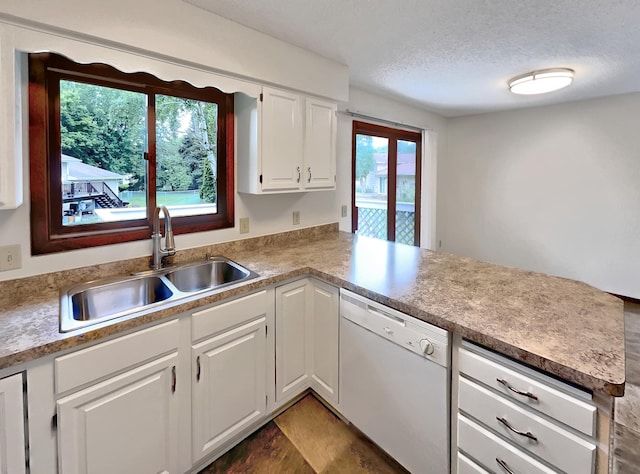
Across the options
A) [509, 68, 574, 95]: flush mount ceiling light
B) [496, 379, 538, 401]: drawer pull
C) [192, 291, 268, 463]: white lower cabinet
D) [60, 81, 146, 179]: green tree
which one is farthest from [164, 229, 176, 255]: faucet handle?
[509, 68, 574, 95]: flush mount ceiling light

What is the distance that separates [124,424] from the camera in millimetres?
1286

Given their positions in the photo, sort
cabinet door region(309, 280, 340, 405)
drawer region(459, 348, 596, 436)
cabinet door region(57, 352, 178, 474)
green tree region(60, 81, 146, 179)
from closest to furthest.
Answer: drawer region(459, 348, 596, 436)
cabinet door region(57, 352, 178, 474)
green tree region(60, 81, 146, 179)
cabinet door region(309, 280, 340, 405)

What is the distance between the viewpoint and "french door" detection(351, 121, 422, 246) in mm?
3505

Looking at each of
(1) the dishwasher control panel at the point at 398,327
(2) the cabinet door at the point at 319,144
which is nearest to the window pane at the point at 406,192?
(2) the cabinet door at the point at 319,144

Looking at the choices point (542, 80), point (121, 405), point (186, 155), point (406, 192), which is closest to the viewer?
point (121, 405)

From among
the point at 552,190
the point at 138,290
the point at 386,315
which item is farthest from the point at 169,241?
the point at 552,190

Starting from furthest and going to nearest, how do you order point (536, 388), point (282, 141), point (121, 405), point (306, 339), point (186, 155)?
point (282, 141) < point (186, 155) < point (306, 339) < point (121, 405) < point (536, 388)

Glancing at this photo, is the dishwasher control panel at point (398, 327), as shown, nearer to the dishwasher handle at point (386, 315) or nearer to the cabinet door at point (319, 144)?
the dishwasher handle at point (386, 315)

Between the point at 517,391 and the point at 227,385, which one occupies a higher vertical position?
the point at 517,391

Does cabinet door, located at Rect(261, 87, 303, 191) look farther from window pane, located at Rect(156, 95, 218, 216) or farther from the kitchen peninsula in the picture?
the kitchen peninsula

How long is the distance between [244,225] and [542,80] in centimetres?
267

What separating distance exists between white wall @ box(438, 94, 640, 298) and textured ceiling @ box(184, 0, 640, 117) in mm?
675

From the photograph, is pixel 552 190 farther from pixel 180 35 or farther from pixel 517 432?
pixel 180 35

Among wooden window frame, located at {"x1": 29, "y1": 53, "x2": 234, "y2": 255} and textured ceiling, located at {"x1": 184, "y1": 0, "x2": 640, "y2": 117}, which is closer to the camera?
wooden window frame, located at {"x1": 29, "y1": 53, "x2": 234, "y2": 255}
